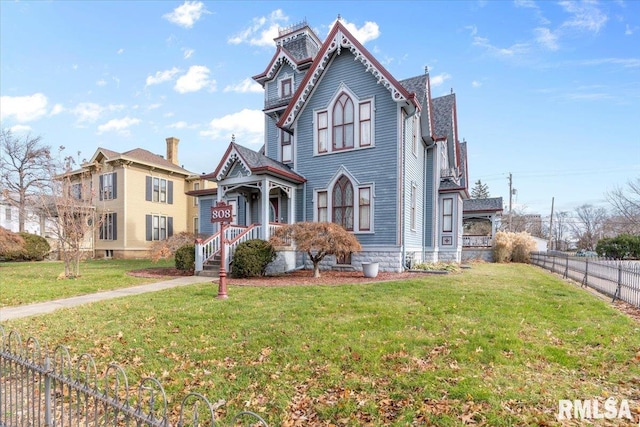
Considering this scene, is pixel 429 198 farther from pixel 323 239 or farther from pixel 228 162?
pixel 228 162

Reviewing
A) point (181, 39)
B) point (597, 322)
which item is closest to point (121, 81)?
point (181, 39)

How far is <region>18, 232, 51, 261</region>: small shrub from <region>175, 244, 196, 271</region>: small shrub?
18.2 metres

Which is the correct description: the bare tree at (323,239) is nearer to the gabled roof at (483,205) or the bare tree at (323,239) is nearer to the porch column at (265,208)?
the porch column at (265,208)

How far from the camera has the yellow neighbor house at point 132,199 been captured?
88.5 ft

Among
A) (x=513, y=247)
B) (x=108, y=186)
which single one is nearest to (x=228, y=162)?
(x=108, y=186)

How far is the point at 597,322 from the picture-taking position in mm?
6742

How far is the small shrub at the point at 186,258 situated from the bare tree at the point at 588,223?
227 feet

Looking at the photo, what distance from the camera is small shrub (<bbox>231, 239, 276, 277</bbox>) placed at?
41.8ft

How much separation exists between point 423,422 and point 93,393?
3.13 meters

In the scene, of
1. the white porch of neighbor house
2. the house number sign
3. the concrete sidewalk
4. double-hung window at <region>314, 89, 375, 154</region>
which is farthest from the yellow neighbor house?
the house number sign

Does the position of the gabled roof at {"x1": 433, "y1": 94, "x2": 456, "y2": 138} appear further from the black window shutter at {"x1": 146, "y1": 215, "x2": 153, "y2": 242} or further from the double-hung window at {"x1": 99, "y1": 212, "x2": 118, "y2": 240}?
the double-hung window at {"x1": 99, "y1": 212, "x2": 118, "y2": 240}

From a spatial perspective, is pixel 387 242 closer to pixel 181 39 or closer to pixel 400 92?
pixel 400 92

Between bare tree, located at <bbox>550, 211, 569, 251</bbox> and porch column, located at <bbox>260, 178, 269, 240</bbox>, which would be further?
bare tree, located at <bbox>550, 211, 569, 251</bbox>

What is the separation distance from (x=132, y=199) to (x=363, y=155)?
838 inches
